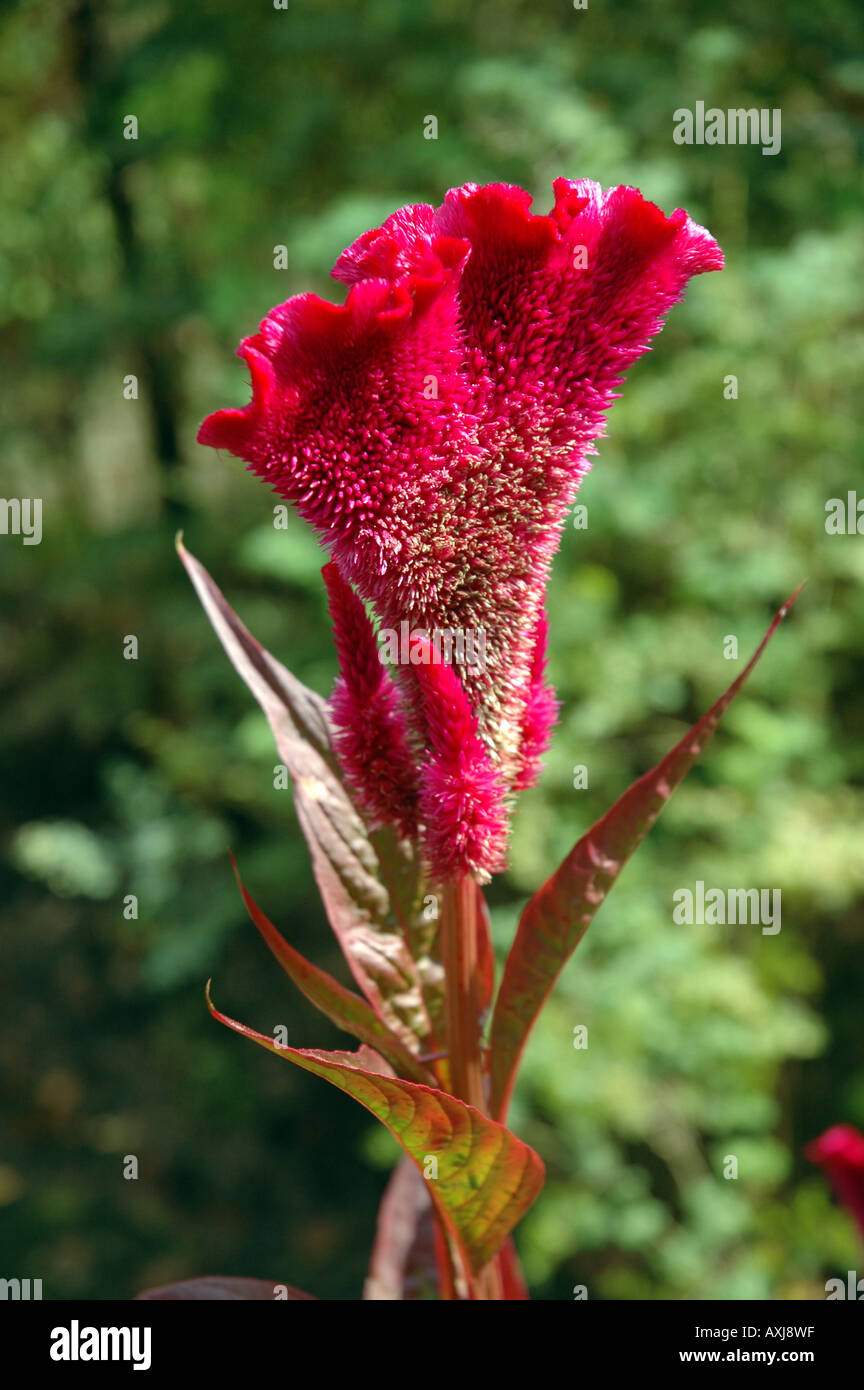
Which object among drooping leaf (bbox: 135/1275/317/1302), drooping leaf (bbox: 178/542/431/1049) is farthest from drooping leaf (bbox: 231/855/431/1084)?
drooping leaf (bbox: 135/1275/317/1302)

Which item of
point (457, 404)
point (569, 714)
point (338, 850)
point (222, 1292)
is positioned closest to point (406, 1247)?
point (222, 1292)

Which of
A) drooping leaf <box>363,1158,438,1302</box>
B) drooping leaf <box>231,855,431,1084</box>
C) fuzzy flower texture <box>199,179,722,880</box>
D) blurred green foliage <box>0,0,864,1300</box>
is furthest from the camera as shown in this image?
blurred green foliage <box>0,0,864,1300</box>

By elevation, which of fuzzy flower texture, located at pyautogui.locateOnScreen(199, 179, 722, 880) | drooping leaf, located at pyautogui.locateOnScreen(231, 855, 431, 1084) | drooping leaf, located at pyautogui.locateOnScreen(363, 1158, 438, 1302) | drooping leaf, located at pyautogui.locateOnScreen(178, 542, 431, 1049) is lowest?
drooping leaf, located at pyautogui.locateOnScreen(363, 1158, 438, 1302)

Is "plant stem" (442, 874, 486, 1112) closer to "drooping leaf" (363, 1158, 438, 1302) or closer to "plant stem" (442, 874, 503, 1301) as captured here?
"plant stem" (442, 874, 503, 1301)

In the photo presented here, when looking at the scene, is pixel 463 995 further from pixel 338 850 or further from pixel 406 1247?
pixel 406 1247

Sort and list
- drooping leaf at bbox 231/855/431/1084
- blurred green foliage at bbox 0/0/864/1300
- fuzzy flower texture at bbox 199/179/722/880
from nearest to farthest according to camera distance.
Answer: fuzzy flower texture at bbox 199/179/722/880 → drooping leaf at bbox 231/855/431/1084 → blurred green foliage at bbox 0/0/864/1300

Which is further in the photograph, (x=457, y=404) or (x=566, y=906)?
(x=566, y=906)

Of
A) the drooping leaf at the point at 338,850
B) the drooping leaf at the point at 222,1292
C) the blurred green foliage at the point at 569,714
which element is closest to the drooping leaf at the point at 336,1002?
the drooping leaf at the point at 338,850
